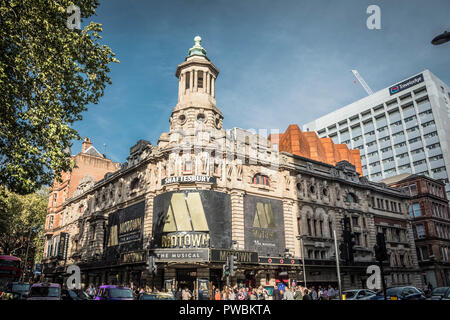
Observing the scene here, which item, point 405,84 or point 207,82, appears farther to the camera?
point 405,84

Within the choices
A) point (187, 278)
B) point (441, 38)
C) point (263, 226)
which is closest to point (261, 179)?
point (263, 226)

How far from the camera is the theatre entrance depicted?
1152 inches

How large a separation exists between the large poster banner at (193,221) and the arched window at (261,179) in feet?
16.6

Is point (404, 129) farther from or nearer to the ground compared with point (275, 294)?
farther from the ground

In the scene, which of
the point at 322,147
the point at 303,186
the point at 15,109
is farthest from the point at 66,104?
the point at 322,147

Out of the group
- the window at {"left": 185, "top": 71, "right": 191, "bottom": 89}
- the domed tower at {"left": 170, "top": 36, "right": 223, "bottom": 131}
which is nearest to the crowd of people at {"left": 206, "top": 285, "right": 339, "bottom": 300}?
the domed tower at {"left": 170, "top": 36, "right": 223, "bottom": 131}

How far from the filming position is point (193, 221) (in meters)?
29.8

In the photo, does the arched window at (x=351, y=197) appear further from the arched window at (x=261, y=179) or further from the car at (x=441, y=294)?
the car at (x=441, y=294)

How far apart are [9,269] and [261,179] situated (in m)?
28.4

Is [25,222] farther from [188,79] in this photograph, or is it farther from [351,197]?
[351,197]

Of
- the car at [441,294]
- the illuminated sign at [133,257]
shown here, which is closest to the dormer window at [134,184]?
the illuminated sign at [133,257]

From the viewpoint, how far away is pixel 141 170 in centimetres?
3734

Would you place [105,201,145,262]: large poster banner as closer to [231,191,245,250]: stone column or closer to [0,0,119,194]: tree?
[231,191,245,250]: stone column

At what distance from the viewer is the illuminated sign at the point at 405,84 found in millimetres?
87731
